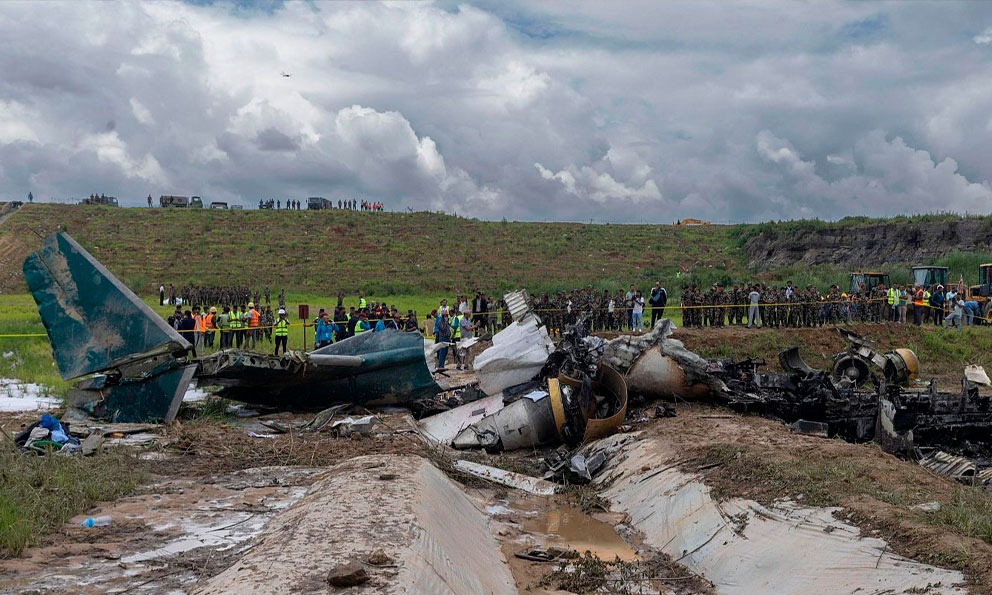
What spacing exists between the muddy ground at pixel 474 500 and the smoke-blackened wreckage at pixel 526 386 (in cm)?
51

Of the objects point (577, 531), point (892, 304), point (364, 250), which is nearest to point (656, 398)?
point (577, 531)

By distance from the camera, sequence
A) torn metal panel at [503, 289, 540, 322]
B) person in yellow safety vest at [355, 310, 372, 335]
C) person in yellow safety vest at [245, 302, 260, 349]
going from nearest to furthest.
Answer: torn metal panel at [503, 289, 540, 322]
person in yellow safety vest at [355, 310, 372, 335]
person in yellow safety vest at [245, 302, 260, 349]

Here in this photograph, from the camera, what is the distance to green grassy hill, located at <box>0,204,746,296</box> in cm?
5578

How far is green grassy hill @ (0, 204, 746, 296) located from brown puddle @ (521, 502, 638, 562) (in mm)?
36971

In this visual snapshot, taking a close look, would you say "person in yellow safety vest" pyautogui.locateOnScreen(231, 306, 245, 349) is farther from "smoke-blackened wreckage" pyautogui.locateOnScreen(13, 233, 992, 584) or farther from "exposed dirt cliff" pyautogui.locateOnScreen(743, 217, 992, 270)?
"exposed dirt cliff" pyautogui.locateOnScreen(743, 217, 992, 270)

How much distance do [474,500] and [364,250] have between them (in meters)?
58.9

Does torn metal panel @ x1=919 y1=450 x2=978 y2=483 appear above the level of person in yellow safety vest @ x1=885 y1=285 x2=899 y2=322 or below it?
below

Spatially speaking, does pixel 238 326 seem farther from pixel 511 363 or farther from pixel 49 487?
pixel 49 487

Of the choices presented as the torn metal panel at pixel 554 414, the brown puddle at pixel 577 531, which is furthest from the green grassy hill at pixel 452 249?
the brown puddle at pixel 577 531

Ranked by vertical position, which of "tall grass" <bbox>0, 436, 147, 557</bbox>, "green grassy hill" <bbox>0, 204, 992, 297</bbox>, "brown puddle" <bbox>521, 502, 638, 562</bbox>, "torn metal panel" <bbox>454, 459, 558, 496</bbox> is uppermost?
"green grassy hill" <bbox>0, 204, 992, 297</bbox>

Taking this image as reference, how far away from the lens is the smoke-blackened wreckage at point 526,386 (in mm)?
12703

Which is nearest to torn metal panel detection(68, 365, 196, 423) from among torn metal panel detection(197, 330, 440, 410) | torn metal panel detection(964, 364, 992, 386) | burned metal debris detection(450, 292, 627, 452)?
torn metal panel detection(197, 330, 440, 410)

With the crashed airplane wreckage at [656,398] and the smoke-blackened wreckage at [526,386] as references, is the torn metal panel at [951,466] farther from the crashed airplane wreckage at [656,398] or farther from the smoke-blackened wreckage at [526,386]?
the crashed airplane wreckage at [656,398]

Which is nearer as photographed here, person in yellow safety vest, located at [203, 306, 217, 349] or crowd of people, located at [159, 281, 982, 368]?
crowd of people, located at [159, 281, 982, 368]
